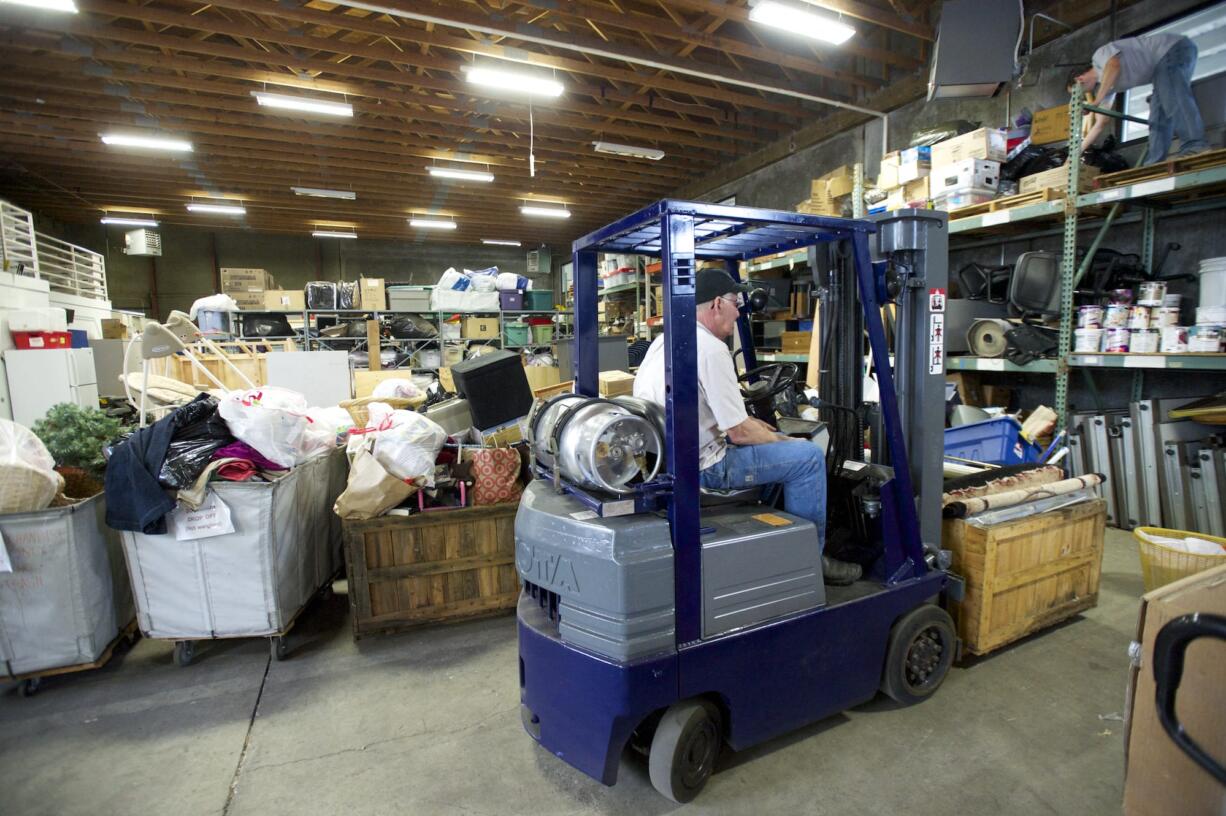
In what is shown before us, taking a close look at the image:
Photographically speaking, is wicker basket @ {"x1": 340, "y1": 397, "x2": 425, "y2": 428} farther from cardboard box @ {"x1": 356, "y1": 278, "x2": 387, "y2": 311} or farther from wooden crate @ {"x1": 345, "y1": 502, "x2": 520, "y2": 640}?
cardboard box @ {"x1": 356, "y1": 278, "x2": 387, "y2": 311}

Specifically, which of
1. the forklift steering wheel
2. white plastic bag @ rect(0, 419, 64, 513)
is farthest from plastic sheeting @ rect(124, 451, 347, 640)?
the forklift steering wheel

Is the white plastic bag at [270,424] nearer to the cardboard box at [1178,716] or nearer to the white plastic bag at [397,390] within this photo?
the white plastic bag at [397,390]

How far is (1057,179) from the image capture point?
16.2ft

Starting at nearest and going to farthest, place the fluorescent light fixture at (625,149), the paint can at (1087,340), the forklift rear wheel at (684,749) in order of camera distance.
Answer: the forklift rear wheel at (684,749)
the paint can at (1087,340)
the fluorescent light fixture at (625,149)

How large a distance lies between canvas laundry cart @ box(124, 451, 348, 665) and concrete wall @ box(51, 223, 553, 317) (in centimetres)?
1778

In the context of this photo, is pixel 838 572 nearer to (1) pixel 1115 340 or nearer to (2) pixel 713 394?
(2) pixel 713 394

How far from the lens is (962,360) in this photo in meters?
5.57

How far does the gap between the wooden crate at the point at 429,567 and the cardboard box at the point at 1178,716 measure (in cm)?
300

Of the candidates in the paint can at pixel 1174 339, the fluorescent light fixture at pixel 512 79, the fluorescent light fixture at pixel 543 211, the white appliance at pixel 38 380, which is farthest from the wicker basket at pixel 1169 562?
the fluorescent light fixture at pixel 543 211

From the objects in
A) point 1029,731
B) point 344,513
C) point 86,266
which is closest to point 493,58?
point 344,513

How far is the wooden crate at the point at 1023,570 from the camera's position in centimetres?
298

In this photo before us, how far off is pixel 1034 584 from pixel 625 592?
8.49ft

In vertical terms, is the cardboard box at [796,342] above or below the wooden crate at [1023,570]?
above

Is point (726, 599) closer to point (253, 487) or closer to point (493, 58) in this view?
point (253, 487)
